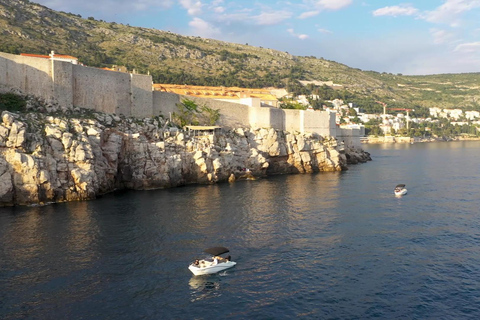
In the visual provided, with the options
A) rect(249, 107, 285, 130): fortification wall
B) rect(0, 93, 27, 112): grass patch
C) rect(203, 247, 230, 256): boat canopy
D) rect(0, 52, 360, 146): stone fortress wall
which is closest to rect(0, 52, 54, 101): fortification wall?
rect(0, 52, 360, 146): stone fortress wall

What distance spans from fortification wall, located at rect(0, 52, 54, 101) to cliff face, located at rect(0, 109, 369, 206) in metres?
3.36

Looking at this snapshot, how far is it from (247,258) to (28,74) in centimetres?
3112

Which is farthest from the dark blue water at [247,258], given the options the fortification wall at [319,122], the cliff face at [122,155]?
the fortification wall at [319,122]

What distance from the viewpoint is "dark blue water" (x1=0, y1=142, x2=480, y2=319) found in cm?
1848

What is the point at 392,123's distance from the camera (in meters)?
177

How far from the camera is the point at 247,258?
79.8 ft

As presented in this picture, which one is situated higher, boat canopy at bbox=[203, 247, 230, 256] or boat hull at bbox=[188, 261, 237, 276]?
boat canopy at bbox=[203, 247, 230, 256]

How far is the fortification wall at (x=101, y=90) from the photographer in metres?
45.6

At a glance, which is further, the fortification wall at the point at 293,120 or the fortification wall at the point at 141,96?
the fortification wall at the point at 293,120

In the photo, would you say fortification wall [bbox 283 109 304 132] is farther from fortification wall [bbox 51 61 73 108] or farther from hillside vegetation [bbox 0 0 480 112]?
hillside vegetation [bbox 0 0 480 112]

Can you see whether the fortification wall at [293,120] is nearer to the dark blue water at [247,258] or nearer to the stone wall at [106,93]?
the stone wall at [106,93]

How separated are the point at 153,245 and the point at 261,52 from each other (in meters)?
182

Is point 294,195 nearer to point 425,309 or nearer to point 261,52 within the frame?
point 425,309

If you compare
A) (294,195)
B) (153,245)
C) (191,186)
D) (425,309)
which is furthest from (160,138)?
(425,309)
